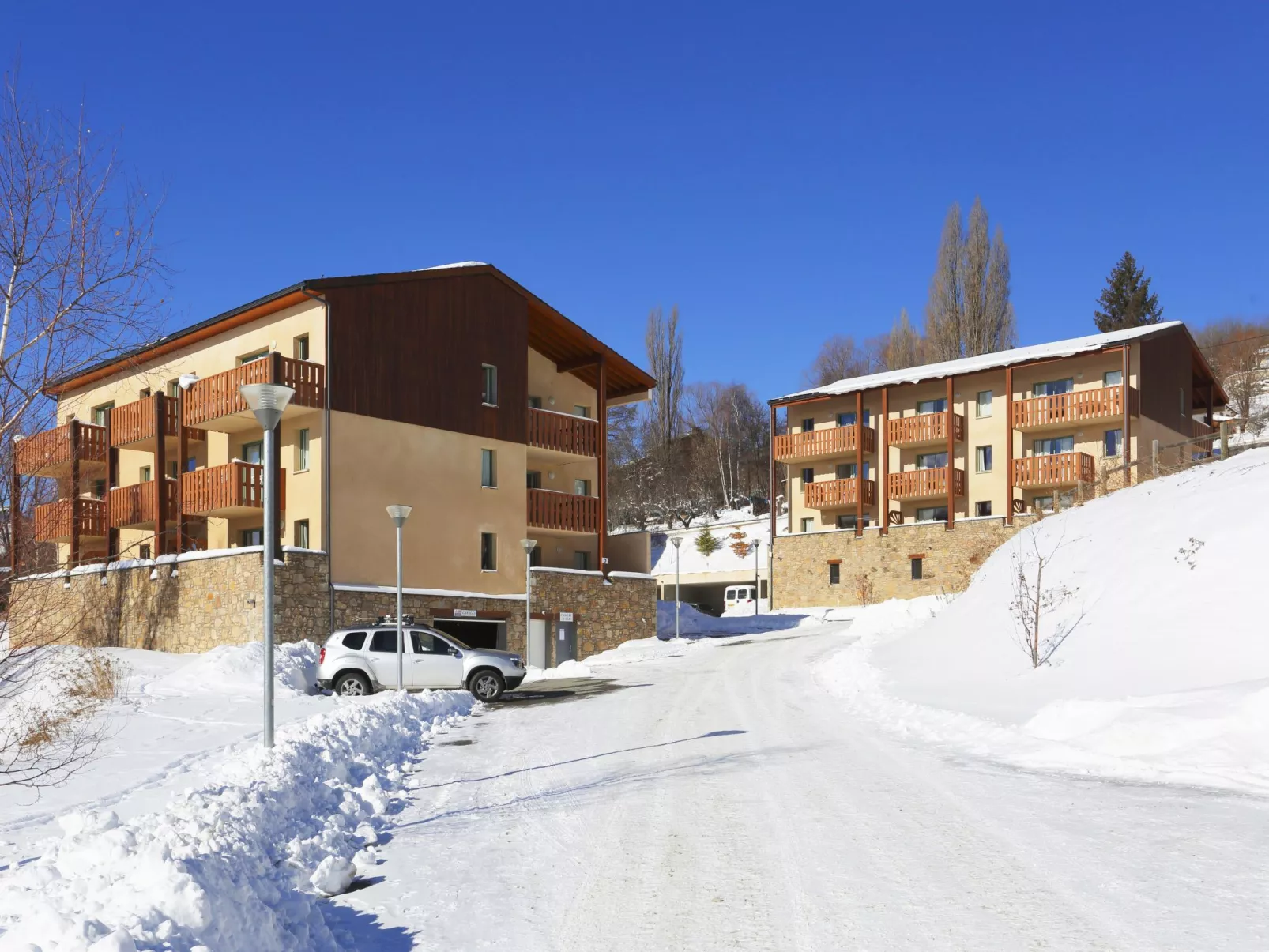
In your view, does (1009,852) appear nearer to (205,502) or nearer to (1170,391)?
(205,502)

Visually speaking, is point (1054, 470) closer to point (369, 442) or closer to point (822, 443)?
point (822, 443)

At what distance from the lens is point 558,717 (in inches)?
724

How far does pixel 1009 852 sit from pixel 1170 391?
44660 mm

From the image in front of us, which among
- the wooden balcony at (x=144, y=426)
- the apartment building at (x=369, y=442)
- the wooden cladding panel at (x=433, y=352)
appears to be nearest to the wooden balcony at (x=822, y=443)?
the apartment building at (x=369, y=442)

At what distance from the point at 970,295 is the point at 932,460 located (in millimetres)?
19300

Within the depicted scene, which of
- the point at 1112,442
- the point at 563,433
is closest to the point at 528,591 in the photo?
the point at 563,433

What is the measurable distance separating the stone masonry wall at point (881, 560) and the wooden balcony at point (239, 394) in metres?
26.0

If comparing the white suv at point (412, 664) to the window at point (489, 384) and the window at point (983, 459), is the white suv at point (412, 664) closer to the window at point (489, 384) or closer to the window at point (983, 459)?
the window at point (489, 384)

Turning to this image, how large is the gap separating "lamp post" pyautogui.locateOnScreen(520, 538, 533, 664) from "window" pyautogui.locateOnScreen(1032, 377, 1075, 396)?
24175mm

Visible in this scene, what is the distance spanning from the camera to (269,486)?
11.8 meters

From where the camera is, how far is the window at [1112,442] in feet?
143

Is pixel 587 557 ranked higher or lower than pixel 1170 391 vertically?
lower

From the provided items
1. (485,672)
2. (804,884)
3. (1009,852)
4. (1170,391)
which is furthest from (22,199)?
(1170,391)

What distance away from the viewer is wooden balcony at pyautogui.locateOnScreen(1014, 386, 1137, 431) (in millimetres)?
42531
